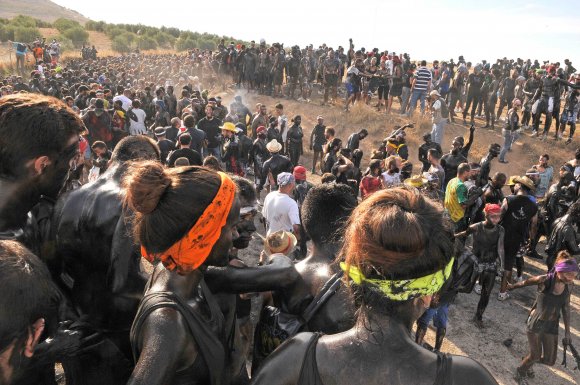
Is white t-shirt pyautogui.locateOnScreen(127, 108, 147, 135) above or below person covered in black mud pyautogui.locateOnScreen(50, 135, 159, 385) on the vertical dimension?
below

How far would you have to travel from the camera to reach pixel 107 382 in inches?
103

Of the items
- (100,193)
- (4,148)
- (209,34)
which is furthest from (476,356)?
(209,34)

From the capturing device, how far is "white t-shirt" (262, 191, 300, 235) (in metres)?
5.81

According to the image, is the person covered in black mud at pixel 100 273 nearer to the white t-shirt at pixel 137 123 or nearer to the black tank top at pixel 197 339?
the black tank top at pixel 197 339

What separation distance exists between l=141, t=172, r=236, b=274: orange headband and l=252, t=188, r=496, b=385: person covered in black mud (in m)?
0.51

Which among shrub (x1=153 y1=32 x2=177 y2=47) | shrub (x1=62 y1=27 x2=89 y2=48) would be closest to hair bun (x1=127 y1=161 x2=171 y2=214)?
shrub (x1=62 y1=27 x2=89 y2=48)

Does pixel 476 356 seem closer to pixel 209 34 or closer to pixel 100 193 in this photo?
pixel 100 193

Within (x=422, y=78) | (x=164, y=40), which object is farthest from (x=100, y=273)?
(x=164, y=40)

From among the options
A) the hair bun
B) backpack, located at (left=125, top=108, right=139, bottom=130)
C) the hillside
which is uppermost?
the hillside

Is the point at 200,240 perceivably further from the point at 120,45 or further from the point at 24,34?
the point at 24,34

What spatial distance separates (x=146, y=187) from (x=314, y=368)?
2.88 ft

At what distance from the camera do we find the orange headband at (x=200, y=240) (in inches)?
68.2

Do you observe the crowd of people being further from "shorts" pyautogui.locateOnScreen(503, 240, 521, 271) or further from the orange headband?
"shorts" pyautogui.locateOnScreen(503, 240, 521, 271)

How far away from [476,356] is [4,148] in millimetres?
Answer: 5287
